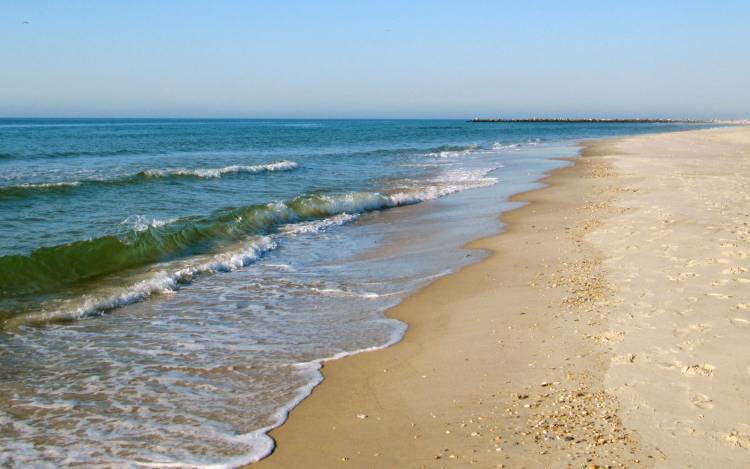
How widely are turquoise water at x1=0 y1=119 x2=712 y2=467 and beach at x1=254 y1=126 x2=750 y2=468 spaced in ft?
1.47

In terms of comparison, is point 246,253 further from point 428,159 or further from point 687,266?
point 428,159

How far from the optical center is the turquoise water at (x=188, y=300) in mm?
4590

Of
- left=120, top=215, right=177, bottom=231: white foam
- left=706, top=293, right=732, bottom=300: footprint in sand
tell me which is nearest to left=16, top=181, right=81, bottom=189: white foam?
left=120, top=215, right=177, bottom=231: white foam

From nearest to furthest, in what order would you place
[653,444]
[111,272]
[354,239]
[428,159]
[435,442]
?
[653,444]
[435,442]
[111,272]
[354,239]
[428,159]

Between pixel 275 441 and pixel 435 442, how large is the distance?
3.55 ft

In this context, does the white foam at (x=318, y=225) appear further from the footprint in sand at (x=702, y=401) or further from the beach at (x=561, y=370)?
the footprint in sand at (x=702, y=401)

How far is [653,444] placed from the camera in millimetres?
3787

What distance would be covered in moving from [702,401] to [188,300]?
20.3 ft

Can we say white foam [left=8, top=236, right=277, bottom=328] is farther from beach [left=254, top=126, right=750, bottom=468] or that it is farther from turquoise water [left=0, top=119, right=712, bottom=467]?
beach [left=254, top=126, right=750, bottom=468]

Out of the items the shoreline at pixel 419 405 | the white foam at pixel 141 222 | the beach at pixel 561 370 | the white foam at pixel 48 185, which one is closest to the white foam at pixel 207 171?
the white foam at pixel 48 185

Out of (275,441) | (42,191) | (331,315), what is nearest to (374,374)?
(275,441)

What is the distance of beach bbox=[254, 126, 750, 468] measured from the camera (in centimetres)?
388

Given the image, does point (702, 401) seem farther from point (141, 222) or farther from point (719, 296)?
point (141, 222)

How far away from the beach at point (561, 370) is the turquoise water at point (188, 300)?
1.47 feet
